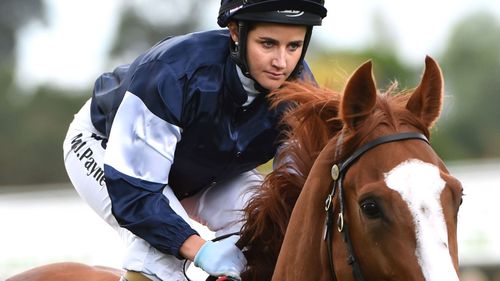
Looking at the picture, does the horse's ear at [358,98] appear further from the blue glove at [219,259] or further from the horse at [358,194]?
the blue glove at [219,259]

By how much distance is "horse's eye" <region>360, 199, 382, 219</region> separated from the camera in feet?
12.1

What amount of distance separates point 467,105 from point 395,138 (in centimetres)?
3069

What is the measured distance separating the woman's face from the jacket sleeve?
32 centimetres

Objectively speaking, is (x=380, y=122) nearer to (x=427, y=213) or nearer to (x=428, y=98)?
(x=428, y=98)

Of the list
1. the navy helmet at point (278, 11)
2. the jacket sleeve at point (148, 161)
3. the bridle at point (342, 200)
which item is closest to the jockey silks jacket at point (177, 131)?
the jacket sleeve at point (148, 161)

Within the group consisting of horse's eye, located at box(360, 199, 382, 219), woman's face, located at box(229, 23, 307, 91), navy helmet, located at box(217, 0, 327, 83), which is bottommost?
horse's eye, located at box(360, 199, 382, 219)

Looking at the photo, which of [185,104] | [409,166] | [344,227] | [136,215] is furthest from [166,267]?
[409,166]

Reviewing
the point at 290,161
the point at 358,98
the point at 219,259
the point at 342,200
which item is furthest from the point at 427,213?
the point at 219,259

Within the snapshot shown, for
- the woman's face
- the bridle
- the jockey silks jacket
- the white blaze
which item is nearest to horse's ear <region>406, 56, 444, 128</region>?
the bridle

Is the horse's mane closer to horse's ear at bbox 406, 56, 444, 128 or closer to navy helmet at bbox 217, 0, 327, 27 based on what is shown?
horse's ear at bbox 406, 56, 444, 128

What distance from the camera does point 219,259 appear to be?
4422mm

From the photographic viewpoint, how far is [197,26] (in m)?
43.6

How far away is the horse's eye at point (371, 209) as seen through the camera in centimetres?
370

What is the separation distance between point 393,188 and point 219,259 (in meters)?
0.99
